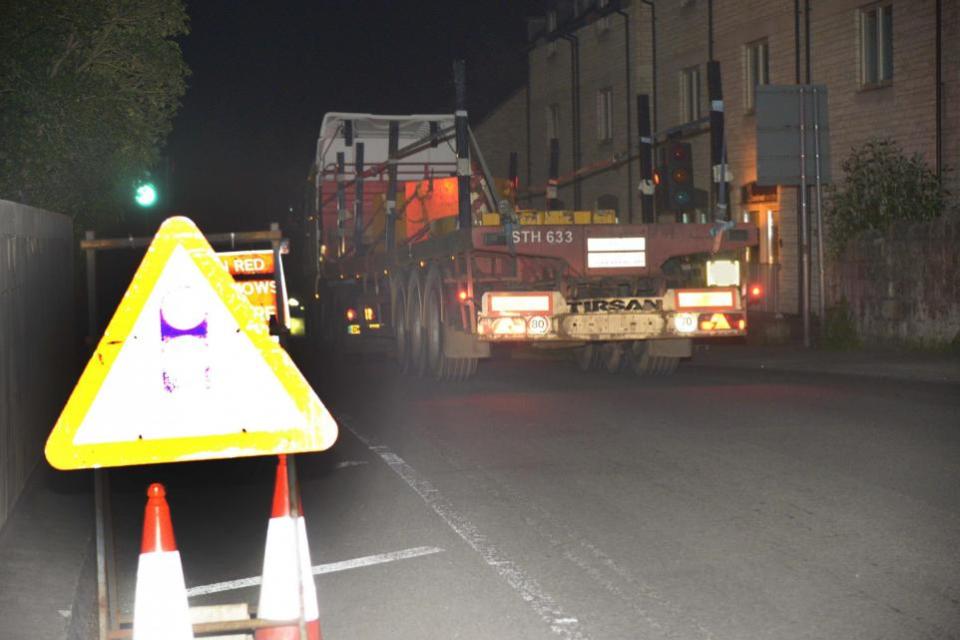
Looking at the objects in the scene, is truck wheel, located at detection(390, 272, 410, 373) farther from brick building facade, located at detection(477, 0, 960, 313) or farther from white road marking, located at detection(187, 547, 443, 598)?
white road marking, located at detection(187, 547, 443, 598)

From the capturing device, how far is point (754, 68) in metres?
32.0

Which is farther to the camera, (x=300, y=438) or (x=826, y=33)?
(x=826, y=33)

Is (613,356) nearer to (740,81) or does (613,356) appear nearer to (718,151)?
(718,151)

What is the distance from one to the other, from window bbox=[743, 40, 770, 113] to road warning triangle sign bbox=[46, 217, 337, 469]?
2736 centimetres

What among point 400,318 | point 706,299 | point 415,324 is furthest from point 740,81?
point 706,299

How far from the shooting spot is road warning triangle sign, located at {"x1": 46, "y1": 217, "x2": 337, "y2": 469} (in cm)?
A: 506

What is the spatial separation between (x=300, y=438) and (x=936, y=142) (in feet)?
72.2

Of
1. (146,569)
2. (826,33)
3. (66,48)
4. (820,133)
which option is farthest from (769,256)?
(146,569)

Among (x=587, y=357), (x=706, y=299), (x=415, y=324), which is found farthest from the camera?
(x=587, y=357)

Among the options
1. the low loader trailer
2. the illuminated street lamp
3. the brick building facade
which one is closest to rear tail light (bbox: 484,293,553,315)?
the low loader trailer

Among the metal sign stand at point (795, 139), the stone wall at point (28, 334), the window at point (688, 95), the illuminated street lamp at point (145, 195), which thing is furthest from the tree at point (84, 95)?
the window at point (688, 95)

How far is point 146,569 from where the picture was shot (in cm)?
540

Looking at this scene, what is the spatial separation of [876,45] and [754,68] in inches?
175

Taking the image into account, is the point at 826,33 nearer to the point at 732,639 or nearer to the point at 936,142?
the point at 936,142
